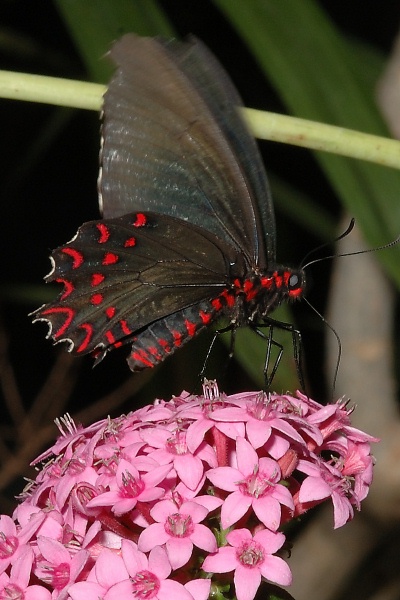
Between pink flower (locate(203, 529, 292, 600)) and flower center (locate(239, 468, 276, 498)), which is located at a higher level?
flower center (locate(239, 468, 276, 498))

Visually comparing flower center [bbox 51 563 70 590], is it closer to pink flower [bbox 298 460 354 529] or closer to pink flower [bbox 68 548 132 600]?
pink flower [bbox 68 548 132 600]

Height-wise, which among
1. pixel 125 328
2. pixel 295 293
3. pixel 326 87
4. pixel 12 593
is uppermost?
pixel 326 87

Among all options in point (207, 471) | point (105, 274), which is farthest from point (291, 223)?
point (207, 471)

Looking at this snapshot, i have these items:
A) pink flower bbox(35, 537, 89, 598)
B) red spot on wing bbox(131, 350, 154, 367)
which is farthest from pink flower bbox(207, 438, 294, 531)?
red spot on wing bbox(131, 350, 154, 367)

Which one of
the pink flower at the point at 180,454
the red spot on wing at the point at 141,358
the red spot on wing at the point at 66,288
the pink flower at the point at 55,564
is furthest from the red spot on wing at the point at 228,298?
the pink flower at the point at 55,564

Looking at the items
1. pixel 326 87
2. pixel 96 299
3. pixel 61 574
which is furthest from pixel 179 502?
pixel 326 87

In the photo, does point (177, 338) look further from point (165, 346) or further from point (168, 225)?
point (168, 225)
